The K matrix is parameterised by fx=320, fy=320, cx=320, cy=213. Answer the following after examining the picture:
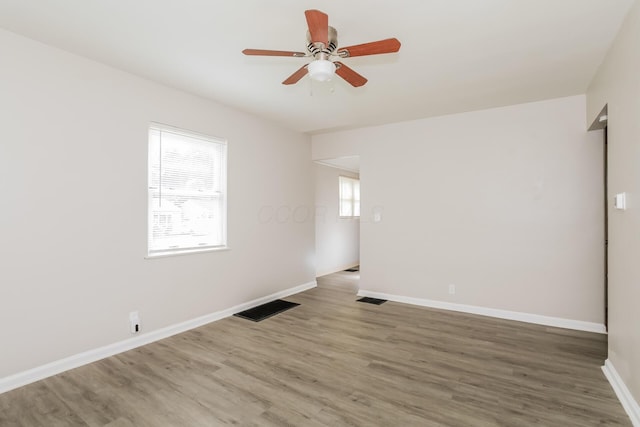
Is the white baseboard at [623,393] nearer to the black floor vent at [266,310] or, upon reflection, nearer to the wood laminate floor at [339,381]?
the wood laminate floor at [339,381]

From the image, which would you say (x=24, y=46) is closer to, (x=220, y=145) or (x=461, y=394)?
(x=220, y=145)

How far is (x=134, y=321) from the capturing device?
3.14 m

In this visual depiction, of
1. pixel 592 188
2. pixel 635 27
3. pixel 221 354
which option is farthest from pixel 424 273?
pixel 635 27

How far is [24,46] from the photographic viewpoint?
2504 millimetres

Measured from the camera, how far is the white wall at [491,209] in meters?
3.67

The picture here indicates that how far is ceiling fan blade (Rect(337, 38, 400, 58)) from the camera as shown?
6.14 feet

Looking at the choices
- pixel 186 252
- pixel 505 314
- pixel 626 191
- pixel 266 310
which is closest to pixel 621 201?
pixel 626 191

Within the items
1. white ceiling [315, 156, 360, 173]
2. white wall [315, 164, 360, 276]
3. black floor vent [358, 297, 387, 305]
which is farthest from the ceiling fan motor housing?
white wall [315, 164, 360, 276]

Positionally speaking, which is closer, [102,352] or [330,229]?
[102,352]

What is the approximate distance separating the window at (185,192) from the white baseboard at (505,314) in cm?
267

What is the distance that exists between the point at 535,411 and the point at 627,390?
667 millimetres

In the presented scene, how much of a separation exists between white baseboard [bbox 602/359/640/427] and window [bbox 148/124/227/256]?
12.9 feet

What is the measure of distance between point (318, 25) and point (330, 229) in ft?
17.4

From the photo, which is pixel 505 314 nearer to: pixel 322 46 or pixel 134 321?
pixel 322 46
